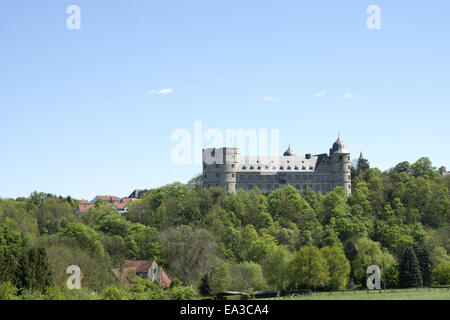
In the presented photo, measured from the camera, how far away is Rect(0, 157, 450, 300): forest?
215ft

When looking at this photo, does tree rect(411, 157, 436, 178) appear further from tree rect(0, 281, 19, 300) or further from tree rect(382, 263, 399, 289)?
tree rect(0, 281, 19, 300)

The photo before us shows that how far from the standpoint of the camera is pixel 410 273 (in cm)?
7806

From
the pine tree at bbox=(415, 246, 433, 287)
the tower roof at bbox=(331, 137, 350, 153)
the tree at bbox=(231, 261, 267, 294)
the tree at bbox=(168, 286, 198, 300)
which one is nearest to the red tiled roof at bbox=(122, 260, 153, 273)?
the tree at bbox=(231, 261, 267, 294)

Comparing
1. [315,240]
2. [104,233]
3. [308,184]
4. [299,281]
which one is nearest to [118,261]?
[104,233]

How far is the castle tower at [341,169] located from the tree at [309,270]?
177ft

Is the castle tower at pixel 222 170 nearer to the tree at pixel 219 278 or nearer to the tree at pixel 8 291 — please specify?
the tree at pixel 219 278

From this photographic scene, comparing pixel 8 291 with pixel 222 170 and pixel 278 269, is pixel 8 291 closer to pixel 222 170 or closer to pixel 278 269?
pixel 278 269

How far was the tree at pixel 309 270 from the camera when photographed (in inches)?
3041

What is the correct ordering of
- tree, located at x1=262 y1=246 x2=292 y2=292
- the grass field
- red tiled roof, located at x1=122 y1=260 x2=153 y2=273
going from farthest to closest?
tree, located at x1=262 y1=246 x2=292 y2=292 < red tiled roof, located at x1=122 y1=260 x2=153 y2=273 < the grass field

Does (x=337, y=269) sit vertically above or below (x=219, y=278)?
above

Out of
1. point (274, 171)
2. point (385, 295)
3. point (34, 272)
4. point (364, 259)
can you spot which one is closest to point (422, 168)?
point (274, 171)

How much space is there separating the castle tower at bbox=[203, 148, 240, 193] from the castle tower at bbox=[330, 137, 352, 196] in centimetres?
1944

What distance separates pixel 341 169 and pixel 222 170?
23.7 meters
